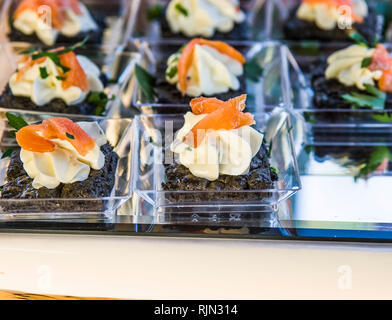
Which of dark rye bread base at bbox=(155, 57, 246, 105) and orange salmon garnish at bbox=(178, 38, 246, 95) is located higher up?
orange salmon garnish at bbox=(178, 38, 246, 95)

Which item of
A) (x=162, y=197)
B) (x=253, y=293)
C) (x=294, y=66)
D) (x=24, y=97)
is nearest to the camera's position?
(x=253, y=293)

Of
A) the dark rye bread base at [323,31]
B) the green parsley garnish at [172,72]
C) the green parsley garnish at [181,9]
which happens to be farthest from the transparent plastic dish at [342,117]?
the green parsley garnish at [181,9]

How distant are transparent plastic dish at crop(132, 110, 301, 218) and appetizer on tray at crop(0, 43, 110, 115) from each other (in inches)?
11.9

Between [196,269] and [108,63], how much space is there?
1.22 metres

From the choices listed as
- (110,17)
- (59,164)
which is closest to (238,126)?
(59,164)

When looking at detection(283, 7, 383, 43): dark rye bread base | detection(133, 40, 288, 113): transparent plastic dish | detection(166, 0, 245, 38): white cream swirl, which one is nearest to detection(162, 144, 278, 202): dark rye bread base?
detection(133, 40, 288, 113): transparent plastic dish

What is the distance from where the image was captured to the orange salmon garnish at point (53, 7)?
2580mm

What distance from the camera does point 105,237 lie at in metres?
1.71

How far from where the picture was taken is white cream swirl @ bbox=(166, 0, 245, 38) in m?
2.60

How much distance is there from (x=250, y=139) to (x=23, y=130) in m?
0.76

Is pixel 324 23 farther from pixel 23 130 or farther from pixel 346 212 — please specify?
pixel 23 130

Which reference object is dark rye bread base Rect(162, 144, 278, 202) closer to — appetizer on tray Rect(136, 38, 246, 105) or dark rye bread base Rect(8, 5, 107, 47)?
appetizer on tray Rect(136, 38, 246, 105)
